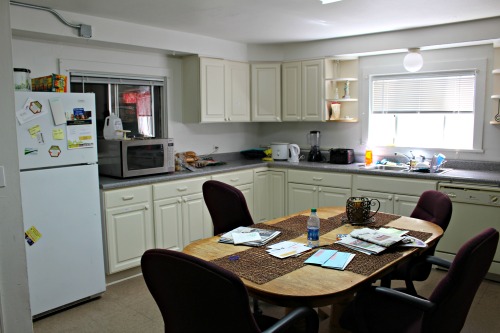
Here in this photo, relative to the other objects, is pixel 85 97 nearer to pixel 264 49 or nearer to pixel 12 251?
pixel 12 251

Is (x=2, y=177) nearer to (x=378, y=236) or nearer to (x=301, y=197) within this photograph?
(x=378, y=236)

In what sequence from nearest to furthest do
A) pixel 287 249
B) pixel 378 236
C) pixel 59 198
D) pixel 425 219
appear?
1. pixel 287 249
2. pixel 378 236
3. pixel 425 219
4. pixel 59 198

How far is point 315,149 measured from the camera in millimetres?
5344

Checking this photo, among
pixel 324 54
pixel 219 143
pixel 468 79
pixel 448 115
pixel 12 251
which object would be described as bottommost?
pixel 12 251

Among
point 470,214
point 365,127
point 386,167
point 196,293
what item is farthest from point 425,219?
point 365,127

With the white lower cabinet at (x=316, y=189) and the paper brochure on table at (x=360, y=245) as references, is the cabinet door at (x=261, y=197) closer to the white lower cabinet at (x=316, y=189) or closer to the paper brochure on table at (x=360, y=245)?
the white lower cabinet at (x=316, y=189)

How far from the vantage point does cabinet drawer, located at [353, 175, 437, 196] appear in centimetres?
404

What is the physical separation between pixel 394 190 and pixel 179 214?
2125 mm

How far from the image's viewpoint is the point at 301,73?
5191 mm

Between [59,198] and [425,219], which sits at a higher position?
[59,198]

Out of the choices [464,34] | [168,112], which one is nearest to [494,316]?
[464,34]

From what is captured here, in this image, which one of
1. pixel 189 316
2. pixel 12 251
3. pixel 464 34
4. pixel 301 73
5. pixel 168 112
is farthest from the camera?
pixel 301 73

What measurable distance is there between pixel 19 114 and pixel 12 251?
92 centimetres

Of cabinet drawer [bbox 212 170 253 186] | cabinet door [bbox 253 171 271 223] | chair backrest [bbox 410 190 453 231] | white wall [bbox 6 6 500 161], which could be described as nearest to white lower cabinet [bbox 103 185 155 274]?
cabinet drawer [bbox 212 170 253 186]
